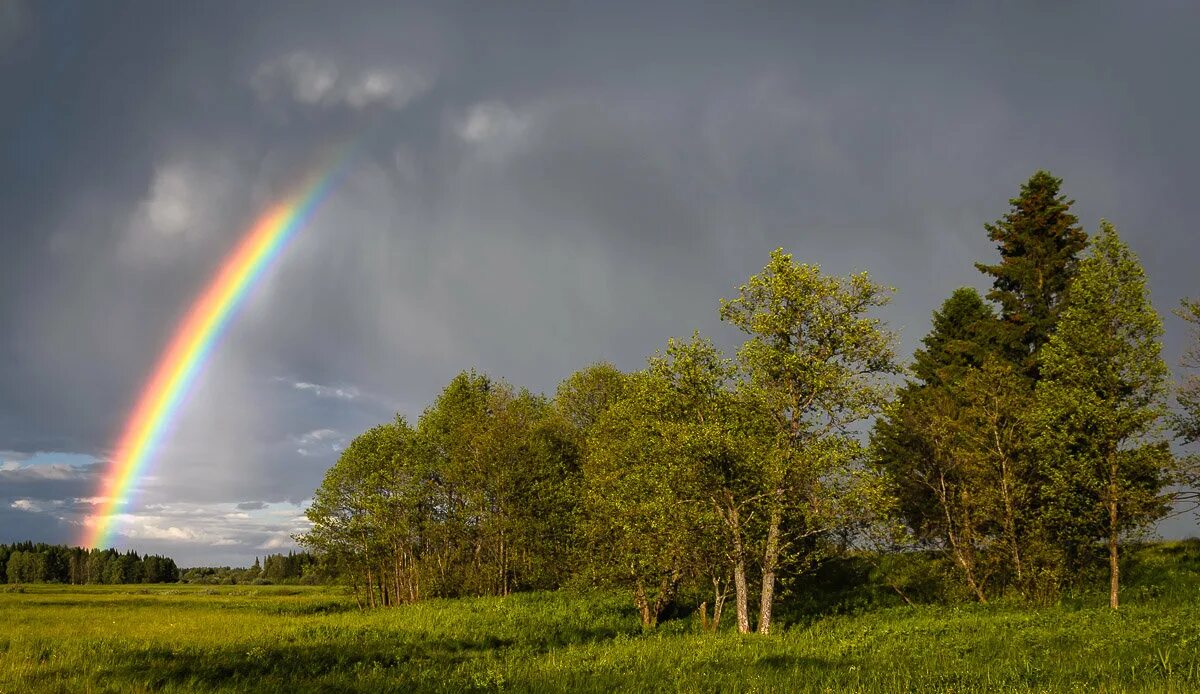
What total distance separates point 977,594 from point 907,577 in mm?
5574

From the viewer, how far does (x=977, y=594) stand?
38000 millimetres

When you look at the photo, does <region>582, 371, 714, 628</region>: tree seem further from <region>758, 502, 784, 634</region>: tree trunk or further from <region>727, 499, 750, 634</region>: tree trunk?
<region>758, 502, 784, 634</region>: tree trunk

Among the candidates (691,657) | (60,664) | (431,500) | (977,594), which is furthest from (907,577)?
(60,664)

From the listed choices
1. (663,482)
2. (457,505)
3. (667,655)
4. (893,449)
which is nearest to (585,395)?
(457,505)

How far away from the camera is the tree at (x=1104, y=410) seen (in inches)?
1248

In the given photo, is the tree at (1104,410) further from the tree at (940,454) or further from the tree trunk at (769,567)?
the tree trunk at (769,567)

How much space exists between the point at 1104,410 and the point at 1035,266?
Answer: 19.2 meters

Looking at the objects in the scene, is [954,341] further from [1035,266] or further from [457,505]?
[457,505]

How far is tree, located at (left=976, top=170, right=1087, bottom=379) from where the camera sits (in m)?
46.9

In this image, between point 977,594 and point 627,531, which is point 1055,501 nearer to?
point 977,594

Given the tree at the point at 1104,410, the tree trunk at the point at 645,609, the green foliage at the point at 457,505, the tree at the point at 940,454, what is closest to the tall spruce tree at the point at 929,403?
the tree at the point at 940,454

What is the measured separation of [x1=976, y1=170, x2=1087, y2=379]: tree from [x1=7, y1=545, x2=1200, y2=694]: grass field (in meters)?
16.5

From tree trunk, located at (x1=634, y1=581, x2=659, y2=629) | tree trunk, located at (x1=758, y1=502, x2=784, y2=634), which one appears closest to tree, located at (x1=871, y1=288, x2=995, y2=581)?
tree trunk, located at (x1=758, y1=502, x2=784, y2=634)

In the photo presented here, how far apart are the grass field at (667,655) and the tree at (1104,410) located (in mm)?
4142
